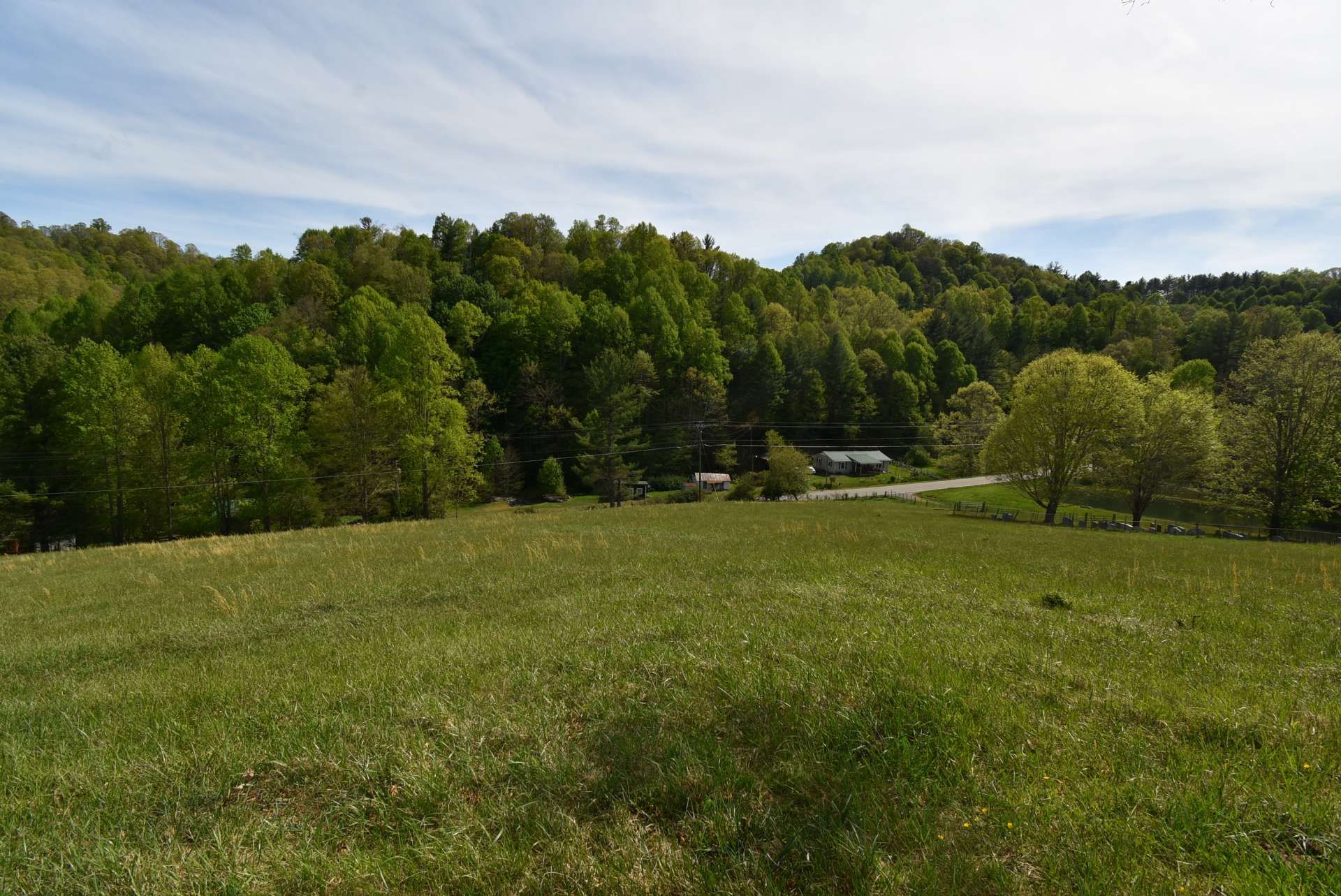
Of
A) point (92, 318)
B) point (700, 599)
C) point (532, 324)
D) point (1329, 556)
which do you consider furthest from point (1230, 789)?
point (92, 318)

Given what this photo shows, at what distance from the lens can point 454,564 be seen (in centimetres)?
1404

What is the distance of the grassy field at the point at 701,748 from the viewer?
291 centimetres

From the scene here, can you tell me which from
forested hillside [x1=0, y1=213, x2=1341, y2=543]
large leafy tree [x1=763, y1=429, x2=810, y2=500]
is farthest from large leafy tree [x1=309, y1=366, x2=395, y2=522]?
large leafy tree [x1=763, y1=429, x2=810, y2=500]

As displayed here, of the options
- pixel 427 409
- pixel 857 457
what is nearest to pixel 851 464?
pixel 857 457

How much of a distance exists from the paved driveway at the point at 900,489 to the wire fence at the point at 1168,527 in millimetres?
10988

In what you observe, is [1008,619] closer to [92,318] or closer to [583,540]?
[583,540]

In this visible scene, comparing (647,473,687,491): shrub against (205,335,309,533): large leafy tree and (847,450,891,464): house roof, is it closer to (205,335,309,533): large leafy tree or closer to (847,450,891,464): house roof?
(847,450,891,464): house roof

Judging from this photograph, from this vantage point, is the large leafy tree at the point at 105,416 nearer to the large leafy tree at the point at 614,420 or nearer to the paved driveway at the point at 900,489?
the large leafy tree at the point at 614,420

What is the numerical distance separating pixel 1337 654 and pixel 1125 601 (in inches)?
97.1

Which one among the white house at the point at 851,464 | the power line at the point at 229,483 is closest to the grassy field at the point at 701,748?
the power line at the point at 229,483

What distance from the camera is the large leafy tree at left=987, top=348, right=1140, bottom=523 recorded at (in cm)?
3469

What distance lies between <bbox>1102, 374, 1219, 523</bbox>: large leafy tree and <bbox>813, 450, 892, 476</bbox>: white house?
3646 centimetres

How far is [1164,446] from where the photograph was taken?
3781 centimetres

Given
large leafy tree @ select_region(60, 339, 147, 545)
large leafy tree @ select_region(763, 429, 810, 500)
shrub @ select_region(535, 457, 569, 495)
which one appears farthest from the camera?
shrub @ select_region(535, 457, 569, 495)
